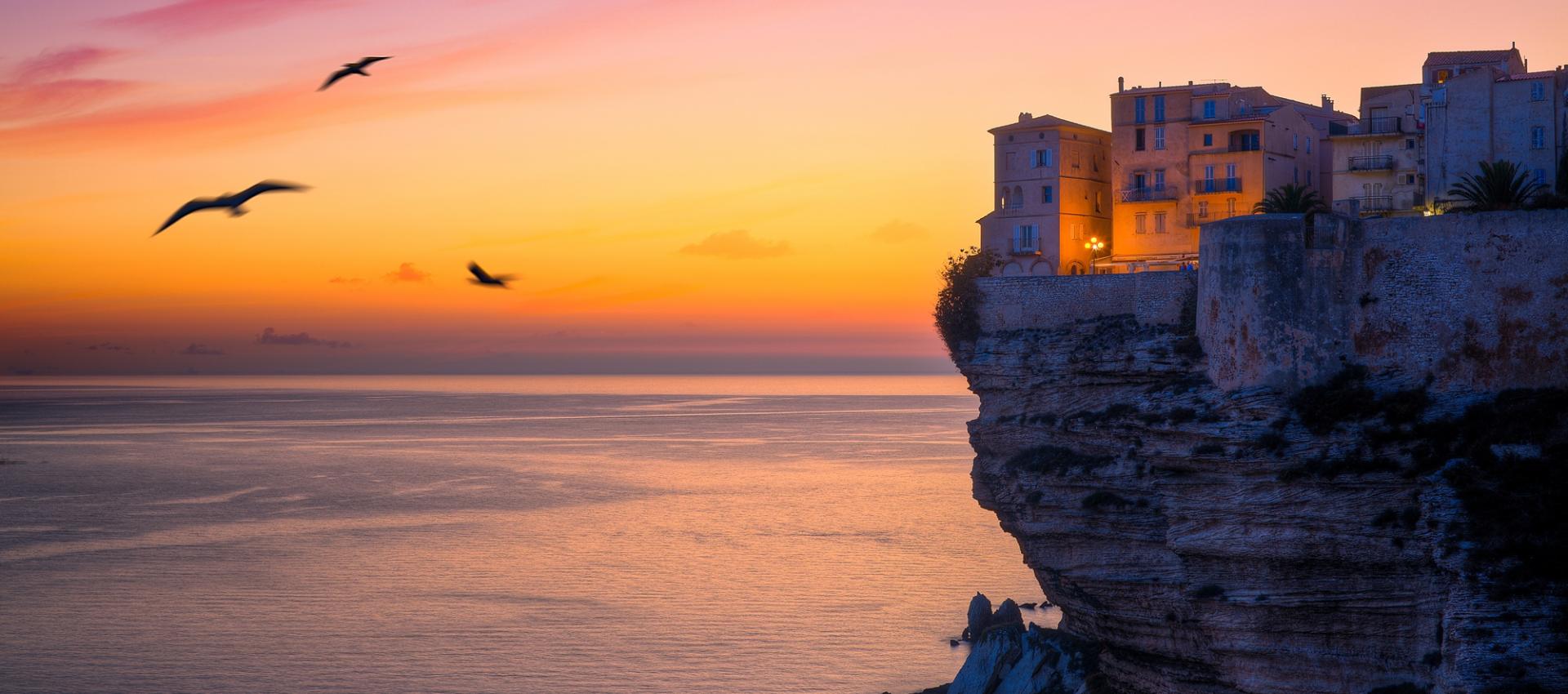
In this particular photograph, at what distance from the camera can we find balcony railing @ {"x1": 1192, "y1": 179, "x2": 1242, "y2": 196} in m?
51.6

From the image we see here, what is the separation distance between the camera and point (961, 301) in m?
37.8

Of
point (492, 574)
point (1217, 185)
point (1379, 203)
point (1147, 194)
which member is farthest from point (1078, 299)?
point (492, 574)

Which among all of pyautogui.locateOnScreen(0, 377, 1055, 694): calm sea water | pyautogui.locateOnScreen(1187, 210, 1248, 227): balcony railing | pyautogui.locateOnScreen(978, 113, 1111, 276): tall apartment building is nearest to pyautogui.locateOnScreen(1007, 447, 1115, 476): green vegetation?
pyautogui.locateOnScreen(0, 377, 1055, 694): calm sea water

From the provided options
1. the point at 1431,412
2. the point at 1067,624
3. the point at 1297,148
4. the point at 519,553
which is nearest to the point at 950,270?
the point at 1067,624

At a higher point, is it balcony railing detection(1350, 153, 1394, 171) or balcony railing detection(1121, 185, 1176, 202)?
balcony railing detection(1350, 153, 1394, 171)

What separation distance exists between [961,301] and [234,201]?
25.1m

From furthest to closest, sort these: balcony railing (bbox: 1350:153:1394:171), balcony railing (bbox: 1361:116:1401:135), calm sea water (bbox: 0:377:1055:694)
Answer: balcony railing (bbox: 1361:116:1401:135) < balcony railing (bbox: 1350:153:1394:171) < calm sea water (bbox: 0:377:1055:694)

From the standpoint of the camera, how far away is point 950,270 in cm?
3841

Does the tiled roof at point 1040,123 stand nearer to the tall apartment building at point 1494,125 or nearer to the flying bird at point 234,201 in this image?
the tall apartment building at point 1494,125

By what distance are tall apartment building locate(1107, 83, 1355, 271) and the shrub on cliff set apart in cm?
1568

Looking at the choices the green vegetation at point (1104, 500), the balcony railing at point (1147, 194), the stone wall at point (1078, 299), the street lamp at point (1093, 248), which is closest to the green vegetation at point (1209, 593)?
the green vegetation at point (1104, 500)

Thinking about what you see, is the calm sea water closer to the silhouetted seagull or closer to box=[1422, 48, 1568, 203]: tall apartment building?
box=[1422, 48, 1568, 203]: tall apartment building

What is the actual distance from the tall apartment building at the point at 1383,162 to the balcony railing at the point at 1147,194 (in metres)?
5.99

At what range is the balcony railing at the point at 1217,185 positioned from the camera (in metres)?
51.6
